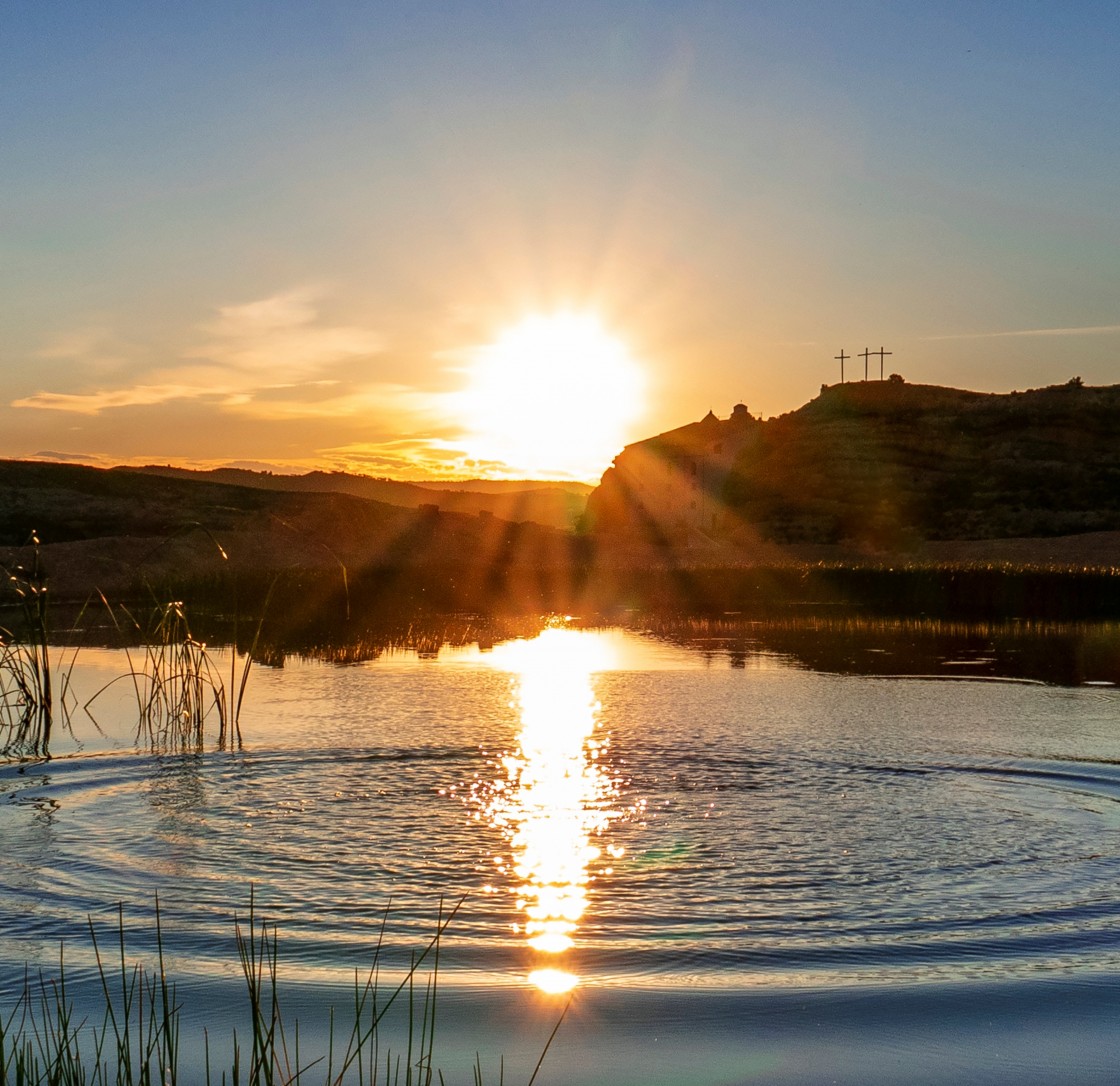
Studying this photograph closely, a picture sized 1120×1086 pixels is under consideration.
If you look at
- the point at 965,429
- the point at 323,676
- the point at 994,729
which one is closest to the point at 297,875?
the point at 994,729

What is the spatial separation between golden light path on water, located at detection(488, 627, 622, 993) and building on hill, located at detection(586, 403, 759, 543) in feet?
186

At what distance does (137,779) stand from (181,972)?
14.1 ft

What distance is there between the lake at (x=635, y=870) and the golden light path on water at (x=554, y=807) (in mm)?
34

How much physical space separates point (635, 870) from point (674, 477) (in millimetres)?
75686

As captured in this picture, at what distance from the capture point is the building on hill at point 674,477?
7631 centimetres

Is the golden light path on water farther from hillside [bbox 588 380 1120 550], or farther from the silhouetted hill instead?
the silhouetted hill

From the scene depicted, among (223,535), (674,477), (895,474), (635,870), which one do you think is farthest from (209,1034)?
(674,477)

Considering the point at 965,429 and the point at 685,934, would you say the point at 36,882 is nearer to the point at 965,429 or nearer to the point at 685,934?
the point at 685,934

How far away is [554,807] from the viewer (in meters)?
8.78

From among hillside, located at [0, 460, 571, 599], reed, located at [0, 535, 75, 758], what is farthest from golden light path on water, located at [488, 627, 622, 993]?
hillside, located at [0, 460, 571, 599]

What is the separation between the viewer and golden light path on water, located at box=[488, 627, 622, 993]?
626 centimetres

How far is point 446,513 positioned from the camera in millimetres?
60031

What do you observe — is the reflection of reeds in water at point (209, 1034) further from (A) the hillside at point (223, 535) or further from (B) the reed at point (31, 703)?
(A) the hillside at point (223, 535)

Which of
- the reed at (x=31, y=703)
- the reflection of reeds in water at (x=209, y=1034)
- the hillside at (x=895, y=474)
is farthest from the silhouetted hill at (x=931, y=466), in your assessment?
the reflection of reeds in water at (x=209, y=1034)
